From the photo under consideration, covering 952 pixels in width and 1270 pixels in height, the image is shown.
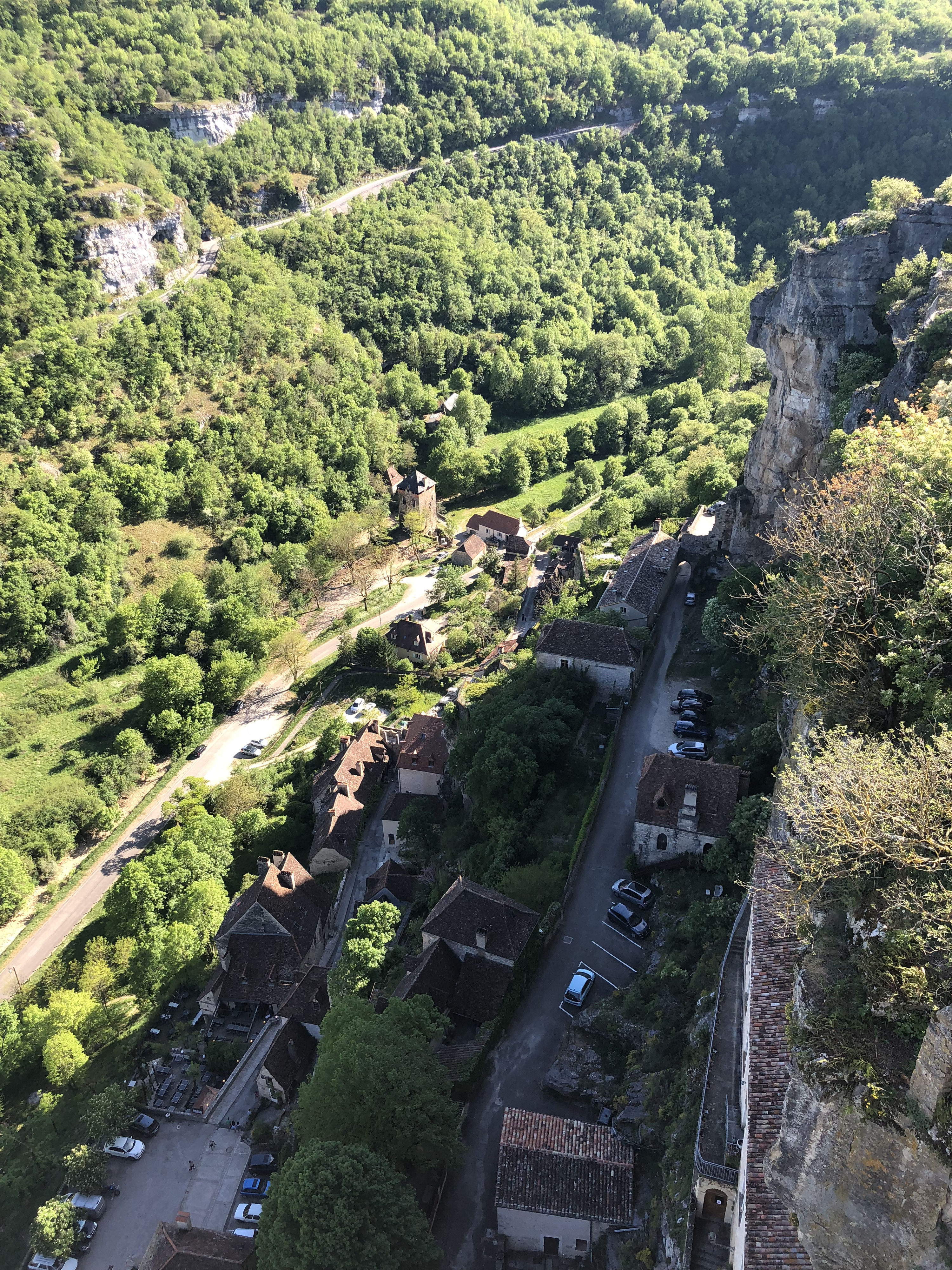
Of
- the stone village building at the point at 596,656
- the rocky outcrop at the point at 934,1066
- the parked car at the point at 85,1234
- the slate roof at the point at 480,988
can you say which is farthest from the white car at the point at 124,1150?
the rocky outcrop at the point at 934,1066

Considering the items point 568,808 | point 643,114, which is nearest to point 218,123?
point 643,114

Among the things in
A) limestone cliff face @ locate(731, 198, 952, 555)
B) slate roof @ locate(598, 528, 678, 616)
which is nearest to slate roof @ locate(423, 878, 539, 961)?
slate roof @ locate(598, 528, 678, 616)

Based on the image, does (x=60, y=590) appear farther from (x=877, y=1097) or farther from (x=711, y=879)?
(x=877, y=1097)

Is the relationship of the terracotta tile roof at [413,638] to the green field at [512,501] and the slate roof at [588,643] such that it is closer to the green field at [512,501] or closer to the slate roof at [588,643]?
the slate roof at [588,643]

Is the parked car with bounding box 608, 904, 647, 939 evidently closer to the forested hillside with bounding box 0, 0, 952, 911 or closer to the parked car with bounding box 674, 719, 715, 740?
the parked car with bounding box 674, 719, 715, 740

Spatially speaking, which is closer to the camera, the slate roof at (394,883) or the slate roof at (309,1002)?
the slate roof at (309,1002)

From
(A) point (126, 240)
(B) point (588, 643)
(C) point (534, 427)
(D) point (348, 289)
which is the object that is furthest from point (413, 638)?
(A) point (126, 240)
